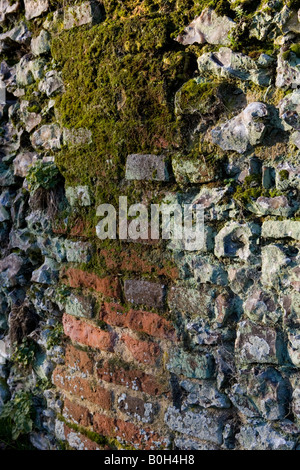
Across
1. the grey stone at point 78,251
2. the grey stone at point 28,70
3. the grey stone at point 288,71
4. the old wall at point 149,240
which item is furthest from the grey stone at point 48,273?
the grey stone at point 288,71

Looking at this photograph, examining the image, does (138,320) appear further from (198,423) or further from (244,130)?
(244,130)

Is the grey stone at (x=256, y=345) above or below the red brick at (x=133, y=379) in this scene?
above

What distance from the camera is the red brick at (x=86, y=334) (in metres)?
2.17

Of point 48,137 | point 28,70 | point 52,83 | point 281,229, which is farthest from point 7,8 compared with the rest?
point 281,229

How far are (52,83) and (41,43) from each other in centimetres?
26

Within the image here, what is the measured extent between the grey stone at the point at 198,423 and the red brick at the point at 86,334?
1.43ft

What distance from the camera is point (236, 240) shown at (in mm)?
1689

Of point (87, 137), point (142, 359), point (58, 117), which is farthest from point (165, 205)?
point (58, 117)

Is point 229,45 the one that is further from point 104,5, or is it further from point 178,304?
point 178,304

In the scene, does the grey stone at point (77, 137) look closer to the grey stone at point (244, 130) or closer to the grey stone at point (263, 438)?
Answer: the grey stone at point (244, 130)

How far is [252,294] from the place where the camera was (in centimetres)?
166

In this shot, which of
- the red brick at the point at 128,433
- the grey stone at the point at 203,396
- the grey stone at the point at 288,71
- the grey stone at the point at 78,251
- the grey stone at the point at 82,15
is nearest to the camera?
the grey stone at the point at 288,71

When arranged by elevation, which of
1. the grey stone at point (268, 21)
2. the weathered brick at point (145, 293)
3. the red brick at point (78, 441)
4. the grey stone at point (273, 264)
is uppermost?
the grey stone at point (268, 21)

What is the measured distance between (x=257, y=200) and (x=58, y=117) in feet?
3.95
